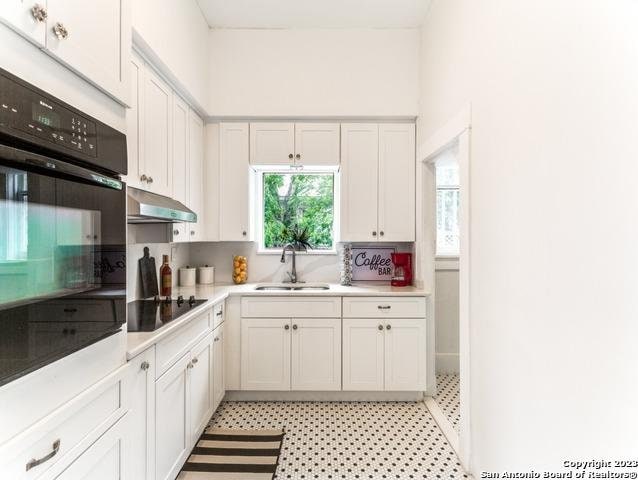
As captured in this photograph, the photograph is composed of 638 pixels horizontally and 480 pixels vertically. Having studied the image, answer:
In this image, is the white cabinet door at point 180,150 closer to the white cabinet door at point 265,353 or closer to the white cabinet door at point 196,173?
the white cabinet door at point 196,173

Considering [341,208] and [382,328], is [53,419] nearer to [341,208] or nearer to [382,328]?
[382,328]

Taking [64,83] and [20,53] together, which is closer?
[20,53]

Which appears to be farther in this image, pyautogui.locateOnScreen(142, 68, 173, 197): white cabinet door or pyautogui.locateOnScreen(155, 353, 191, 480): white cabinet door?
pyautogui.locateOnScreen(142, 68, 173, 197): white cabinet door

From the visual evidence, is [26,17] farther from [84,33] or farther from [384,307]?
[384,307]

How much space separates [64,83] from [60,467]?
3.55 ft

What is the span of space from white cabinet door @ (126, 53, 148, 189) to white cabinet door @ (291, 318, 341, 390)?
5.20 feet

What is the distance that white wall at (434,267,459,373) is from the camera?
3473 mm

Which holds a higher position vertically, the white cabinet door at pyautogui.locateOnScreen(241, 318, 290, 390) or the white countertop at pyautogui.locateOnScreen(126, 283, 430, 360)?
the white countertop at pyautogui.locateOnScreen(126, 283, 430, 360)

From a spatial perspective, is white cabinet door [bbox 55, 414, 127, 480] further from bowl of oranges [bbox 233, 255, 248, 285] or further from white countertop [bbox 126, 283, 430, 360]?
bowl of oranges [bbox 233, 255, 248, 285]

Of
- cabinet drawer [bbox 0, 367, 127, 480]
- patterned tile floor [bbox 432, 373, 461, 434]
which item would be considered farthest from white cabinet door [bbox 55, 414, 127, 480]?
patterned tile floor [bbox 432, 373, 461, 434]

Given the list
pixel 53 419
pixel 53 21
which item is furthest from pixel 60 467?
pixel 53 21

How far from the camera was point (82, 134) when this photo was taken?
994 mm

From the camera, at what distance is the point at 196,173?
2.91 metres

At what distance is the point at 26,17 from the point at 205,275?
→ 2.53 m
